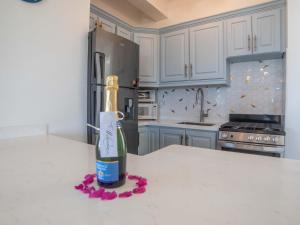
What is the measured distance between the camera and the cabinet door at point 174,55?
110 inches

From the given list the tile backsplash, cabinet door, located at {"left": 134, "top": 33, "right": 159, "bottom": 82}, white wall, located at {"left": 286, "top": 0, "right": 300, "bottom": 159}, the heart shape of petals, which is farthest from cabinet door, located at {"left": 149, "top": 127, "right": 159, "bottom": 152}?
the heart shape of petals

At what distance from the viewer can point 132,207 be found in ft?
1.54

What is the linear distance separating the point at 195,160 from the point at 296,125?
5.52ft

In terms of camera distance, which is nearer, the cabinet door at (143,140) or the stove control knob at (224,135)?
the stove control knob at (224,135)

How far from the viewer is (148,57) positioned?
9.90ft

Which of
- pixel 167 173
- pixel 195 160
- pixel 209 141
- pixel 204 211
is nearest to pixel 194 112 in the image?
pixel 209 141

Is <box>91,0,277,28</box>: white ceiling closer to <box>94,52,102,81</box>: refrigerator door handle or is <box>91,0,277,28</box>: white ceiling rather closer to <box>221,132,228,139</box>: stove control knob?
<box>94,52,102,81</box>: refrigerator door handle

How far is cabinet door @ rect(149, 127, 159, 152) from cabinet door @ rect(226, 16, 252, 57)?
136cm

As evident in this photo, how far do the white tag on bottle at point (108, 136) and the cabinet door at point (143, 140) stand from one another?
2153 millimetres

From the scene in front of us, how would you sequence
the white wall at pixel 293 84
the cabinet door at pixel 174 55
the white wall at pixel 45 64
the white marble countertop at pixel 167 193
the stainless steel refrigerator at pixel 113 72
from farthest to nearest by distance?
1. the cabinet door at pixel 174 55
2. the white wall at pixel 293 84
3. the stainless steel refrigerator at pixel 113 72
4. the white wall at pixel 45 64
5. the white marble countertop at pixel 167 193

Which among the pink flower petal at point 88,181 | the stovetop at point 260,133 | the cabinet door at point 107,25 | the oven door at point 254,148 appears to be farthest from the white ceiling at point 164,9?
the pink flower petal at point 88,181

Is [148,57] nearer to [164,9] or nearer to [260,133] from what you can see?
[164,9]

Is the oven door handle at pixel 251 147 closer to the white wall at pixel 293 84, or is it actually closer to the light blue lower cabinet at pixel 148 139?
the white wall at pixel 293 84

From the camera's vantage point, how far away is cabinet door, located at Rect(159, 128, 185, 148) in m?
2.48
